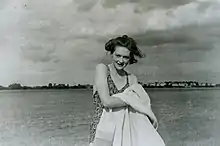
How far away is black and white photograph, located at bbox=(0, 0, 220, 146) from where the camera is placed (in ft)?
6.51

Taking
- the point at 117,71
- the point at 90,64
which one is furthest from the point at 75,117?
the point at 117,71

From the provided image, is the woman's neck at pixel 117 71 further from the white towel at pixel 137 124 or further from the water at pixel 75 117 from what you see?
the water at pixel 75 117

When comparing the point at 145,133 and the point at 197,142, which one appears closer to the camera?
the point at 145,133

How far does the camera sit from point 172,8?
209 cm

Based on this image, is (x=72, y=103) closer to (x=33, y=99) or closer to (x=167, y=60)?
(x=33, y=99)

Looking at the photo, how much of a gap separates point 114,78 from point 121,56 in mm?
88

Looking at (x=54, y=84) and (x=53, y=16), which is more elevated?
(x=53, y=16)

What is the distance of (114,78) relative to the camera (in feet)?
4.76

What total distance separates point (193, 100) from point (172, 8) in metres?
0.51

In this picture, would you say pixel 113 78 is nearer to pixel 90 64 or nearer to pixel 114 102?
pixel 114 102

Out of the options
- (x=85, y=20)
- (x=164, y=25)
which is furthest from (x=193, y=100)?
(x=85, y=20)

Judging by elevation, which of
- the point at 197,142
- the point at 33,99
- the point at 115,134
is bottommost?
the point at 197,142

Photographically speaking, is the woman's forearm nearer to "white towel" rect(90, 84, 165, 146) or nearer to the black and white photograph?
"white towel" rect(90, 84, 165, 146)

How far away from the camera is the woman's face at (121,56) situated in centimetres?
142
